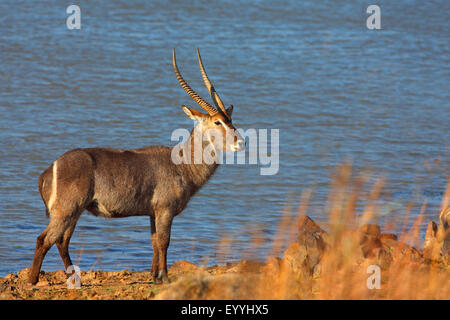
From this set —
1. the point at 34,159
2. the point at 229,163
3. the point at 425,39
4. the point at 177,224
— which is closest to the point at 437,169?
the point at 229,163

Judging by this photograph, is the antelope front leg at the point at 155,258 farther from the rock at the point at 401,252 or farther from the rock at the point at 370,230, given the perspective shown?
the rock at the point at 401,252

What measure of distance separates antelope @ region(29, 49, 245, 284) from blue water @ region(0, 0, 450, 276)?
3.49 feet

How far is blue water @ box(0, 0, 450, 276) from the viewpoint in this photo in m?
11.9

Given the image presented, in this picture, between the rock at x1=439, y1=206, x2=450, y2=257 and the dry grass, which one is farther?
the rock at x1=439, y1=206, x2=450, y2=257

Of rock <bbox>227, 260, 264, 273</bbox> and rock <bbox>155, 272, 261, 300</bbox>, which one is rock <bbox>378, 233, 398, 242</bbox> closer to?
rock <bbox>227, 260, 264, 273</bbox>

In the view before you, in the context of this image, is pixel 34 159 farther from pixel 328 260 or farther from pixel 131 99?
pixel 328 260

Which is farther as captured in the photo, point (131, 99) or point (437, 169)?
point (131, 99)

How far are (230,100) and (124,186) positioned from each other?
10.8 m

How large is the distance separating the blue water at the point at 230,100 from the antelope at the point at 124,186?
106 cm

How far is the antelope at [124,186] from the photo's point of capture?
8.39 m

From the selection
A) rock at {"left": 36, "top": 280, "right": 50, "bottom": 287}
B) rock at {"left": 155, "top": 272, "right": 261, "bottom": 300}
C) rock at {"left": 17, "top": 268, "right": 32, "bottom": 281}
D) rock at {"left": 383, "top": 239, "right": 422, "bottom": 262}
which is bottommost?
rock at {"left": 17, "top": 268, "right": 32, "bottom": 281}

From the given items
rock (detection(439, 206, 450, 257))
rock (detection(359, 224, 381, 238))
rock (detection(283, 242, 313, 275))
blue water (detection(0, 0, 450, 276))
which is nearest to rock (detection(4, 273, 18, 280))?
blue water (detection(0, 0, 450, 276))

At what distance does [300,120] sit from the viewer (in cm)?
1845

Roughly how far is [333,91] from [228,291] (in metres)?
14.7
